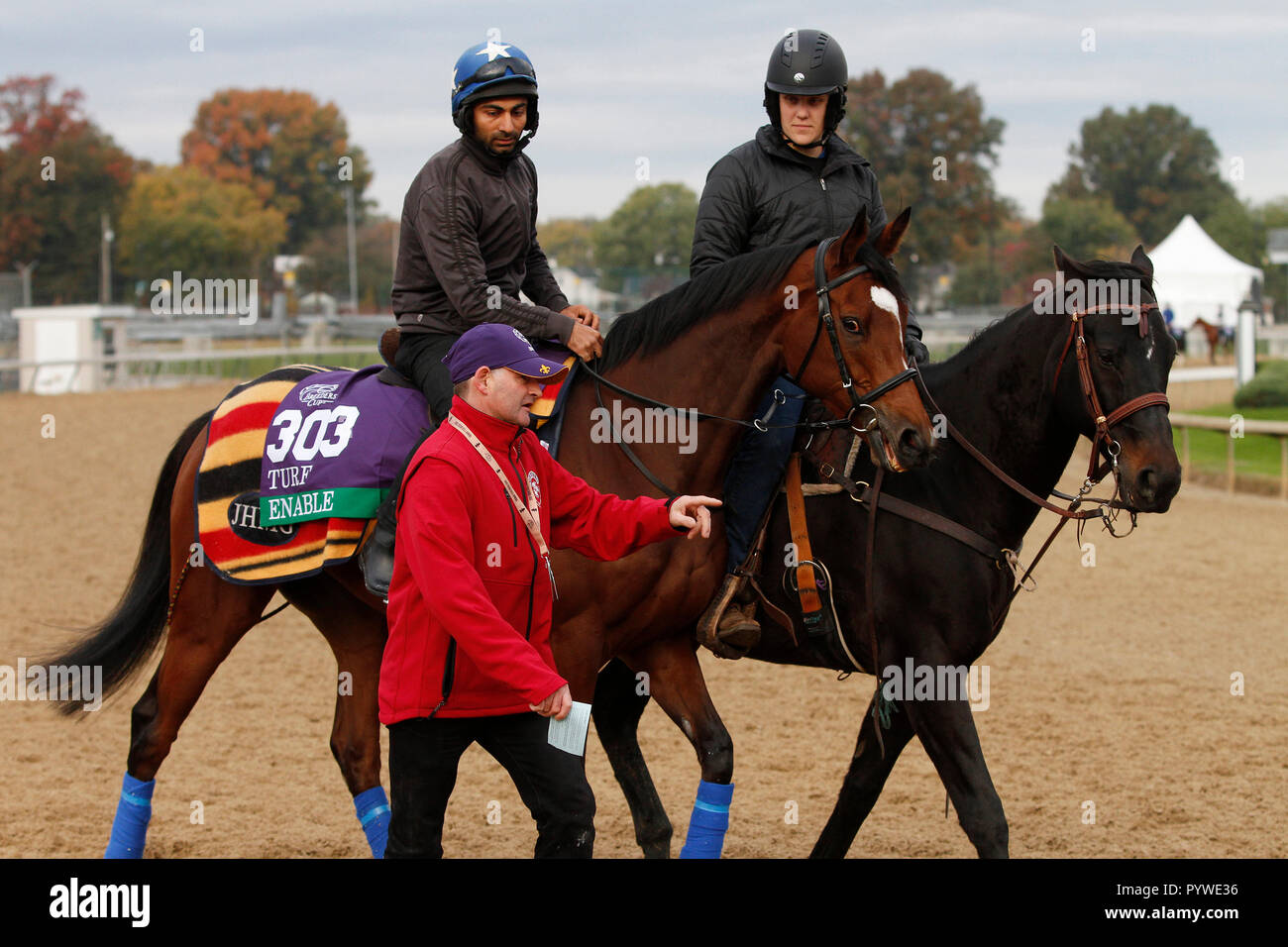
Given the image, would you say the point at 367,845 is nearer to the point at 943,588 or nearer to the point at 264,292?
the point at 943,588

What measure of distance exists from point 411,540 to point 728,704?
5.07m

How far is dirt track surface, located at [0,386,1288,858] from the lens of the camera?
577 cm

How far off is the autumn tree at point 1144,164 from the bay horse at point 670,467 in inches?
3391

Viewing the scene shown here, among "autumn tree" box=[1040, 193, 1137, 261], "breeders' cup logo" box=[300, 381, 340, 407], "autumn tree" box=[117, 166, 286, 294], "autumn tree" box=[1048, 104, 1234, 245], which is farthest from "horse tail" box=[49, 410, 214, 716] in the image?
"autumn tree" box=[1048, 104, 1234, 245]

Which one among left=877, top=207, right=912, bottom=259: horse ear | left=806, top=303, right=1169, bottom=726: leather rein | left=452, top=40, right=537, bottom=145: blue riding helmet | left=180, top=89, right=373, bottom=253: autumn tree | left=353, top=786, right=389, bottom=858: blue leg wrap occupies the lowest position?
left=353, top=786, right=389, bottom=858: blue leg wrap

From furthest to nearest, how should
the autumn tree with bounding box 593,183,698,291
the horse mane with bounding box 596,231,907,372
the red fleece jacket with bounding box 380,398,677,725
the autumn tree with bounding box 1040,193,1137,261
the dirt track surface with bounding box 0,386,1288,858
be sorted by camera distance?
the autumn tree with bounding box 1040,193,1137,261 < the autumn tree with bounding box 593,183,698,291 < the dirt track surface with bounding box 0,386,1288,858 < the horse mane with bounding box 596,231,907,372 < the red fleece jacket with bounding box 380,398,677,725

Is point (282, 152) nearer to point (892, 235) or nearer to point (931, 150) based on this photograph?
point (931, 150)

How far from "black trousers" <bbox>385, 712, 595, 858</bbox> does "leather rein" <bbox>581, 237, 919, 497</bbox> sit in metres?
1.30

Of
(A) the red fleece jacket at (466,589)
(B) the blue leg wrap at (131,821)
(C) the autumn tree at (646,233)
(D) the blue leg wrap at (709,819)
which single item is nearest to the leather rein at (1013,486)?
(D) the blue leg wrap at (709,819)

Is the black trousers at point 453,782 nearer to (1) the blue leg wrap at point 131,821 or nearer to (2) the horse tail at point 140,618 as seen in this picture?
(1) the blue leg wrap at point 131,821

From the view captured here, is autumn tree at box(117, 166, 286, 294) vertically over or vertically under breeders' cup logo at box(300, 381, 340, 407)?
over

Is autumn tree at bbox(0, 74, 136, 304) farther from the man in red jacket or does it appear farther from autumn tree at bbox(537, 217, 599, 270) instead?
the man in red jacket

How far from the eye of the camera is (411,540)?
10.9 ft
